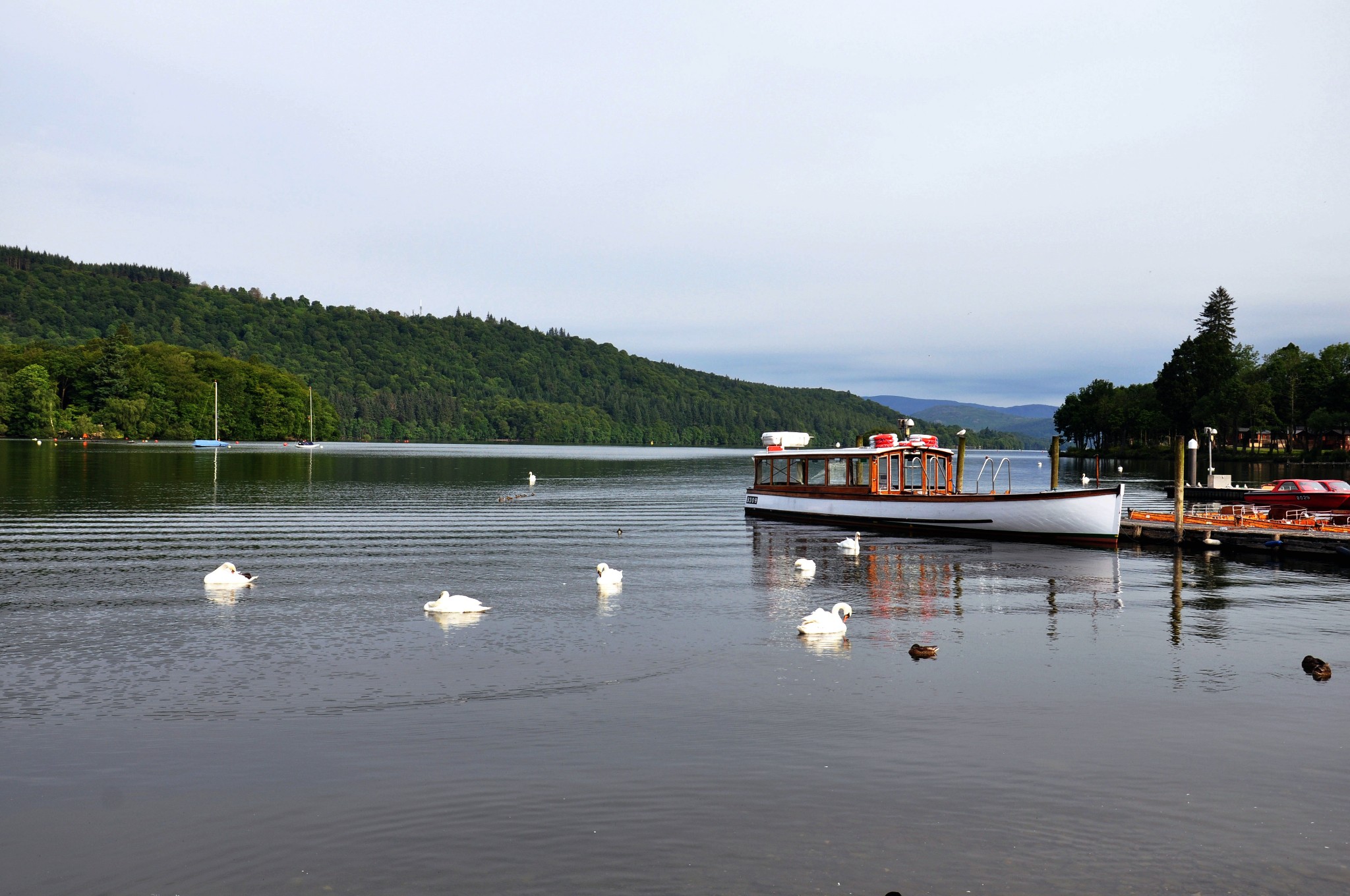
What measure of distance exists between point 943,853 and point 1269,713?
8.94 meters

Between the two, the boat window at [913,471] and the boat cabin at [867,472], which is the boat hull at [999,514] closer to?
the boat cabin at [867,472]

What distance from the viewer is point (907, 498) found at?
47312 millimetres

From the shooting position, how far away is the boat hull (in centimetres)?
4172

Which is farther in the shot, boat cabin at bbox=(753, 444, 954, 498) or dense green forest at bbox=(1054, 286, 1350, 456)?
dense green forest at bbox=(1054, 286, 1350, 456)

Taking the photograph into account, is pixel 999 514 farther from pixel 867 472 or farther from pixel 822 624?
pixel 822 624

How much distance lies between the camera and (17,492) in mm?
60344

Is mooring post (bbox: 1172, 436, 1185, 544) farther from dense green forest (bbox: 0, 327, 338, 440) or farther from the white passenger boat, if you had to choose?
dense green forest (bbox: 0, 327, 338, 440)

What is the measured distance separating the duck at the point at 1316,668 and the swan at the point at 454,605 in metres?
18.2

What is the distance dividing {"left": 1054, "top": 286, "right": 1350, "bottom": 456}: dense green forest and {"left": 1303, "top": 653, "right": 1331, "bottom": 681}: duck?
12775 centimetres

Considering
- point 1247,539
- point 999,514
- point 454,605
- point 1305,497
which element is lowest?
point 454,605

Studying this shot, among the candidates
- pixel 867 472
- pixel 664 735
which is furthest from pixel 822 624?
pixel 867 472

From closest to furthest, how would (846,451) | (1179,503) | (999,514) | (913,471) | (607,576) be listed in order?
(607,576), (1179,503), (999,514), (846,451), (913,471)

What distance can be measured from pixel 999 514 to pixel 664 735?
110 feet

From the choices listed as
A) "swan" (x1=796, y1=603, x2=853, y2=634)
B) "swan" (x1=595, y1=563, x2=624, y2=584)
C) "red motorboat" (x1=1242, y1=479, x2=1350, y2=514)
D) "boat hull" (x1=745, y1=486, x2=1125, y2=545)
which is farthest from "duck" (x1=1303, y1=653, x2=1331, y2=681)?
"red motorboat" (x1=1242, y1=479, x2=1350, y2=514)
